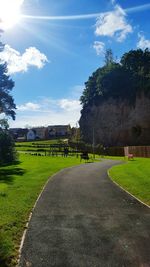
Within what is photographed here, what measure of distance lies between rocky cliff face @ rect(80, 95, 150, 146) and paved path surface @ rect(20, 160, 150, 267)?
7182cm

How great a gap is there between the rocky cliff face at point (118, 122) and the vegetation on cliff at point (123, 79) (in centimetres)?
214

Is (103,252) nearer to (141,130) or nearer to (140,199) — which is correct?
(140,199)

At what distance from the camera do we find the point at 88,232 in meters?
10.7

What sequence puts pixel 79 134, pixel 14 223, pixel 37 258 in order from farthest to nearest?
pixel 79 134 < pixel 14 223 < pixel 37 258

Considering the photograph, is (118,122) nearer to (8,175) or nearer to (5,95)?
(5,95)

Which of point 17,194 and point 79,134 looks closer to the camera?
point 17,194

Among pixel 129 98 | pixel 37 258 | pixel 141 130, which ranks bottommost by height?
pixel 37 258

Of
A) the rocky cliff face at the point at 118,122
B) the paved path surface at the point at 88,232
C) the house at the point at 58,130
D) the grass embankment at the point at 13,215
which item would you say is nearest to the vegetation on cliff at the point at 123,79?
the rocky cliff face at the point at 118,122

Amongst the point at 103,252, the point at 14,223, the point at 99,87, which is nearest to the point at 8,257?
the point at 103,252

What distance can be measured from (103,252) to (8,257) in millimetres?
2397

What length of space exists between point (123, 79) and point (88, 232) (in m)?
92.7

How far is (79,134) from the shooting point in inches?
4510

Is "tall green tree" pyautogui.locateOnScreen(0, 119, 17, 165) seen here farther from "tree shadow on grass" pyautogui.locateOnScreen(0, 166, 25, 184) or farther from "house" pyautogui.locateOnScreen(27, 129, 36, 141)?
"house" pyautogui.locateOnScreen(27, 129, 36, 141)

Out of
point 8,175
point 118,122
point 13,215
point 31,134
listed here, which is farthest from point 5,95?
point 31,134
